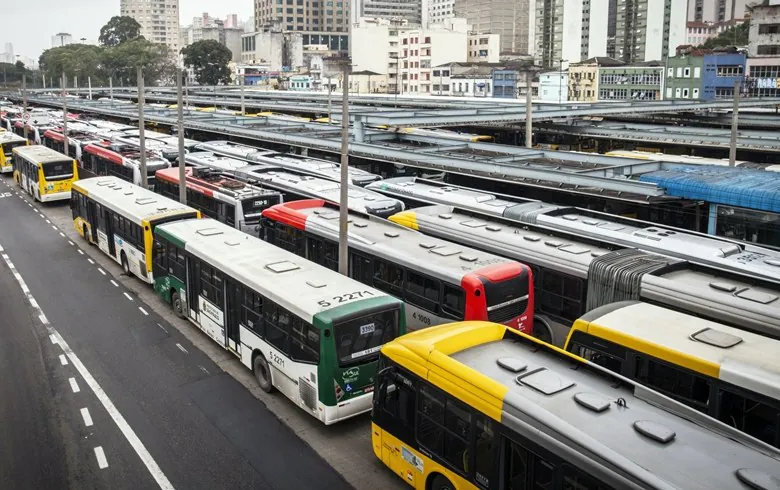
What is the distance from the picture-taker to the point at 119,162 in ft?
119

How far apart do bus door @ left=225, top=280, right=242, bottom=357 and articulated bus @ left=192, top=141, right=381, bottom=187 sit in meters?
12.4

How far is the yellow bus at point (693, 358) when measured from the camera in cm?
1048

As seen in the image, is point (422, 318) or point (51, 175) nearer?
point (422, 318)

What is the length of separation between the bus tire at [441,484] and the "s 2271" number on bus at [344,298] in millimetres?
4092

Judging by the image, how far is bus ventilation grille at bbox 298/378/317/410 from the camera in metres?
13.7

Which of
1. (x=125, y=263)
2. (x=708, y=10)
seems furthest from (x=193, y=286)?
(x=708, y=10)

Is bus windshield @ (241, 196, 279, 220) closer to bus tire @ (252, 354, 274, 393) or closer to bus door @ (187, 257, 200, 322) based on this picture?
bus door @ (187, 257, 200, 322)

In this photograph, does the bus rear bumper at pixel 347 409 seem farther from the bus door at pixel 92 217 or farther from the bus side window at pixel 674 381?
the bus door at pixel 92 217

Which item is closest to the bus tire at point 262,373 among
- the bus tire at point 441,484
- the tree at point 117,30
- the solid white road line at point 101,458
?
the solid white road line at point 101,458

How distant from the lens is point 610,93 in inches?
3907

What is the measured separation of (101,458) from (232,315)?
4.50 metres

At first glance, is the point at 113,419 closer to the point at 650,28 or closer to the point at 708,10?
the point at 650,28

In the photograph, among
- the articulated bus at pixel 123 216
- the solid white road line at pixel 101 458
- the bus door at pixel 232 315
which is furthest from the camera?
the articulated bus at pixel 123 216

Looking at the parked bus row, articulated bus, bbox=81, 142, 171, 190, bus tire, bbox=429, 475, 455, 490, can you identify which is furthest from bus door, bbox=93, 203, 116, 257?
bus tire, bbox=429, 475, 455, 490
